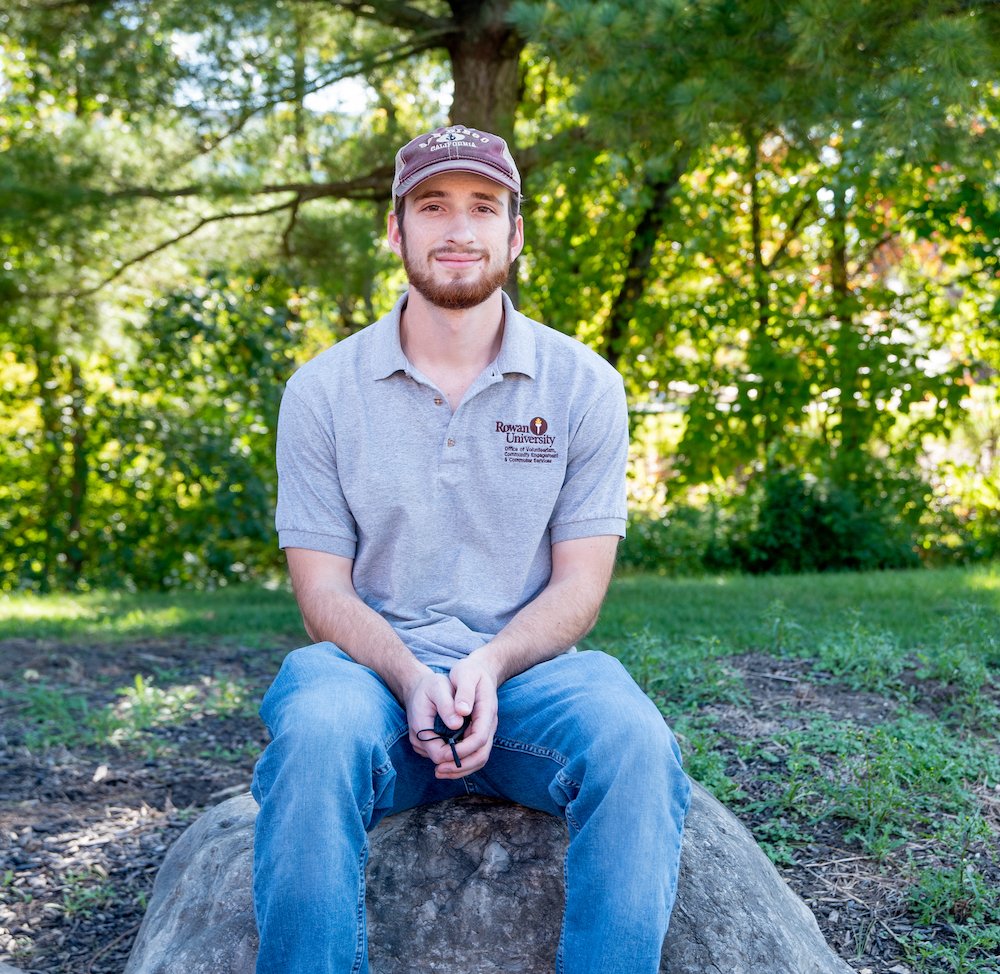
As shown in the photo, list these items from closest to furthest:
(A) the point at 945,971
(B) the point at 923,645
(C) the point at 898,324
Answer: (A) the point at 945,971 < (B) the point at 923,645 < (C) the point at 898,324

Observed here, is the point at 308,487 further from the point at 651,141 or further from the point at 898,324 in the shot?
the point at 898,324

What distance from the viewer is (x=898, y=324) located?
350 inches

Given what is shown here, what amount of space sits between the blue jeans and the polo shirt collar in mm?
705

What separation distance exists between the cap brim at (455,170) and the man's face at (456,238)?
0.07 ft

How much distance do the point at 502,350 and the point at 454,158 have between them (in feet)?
1.47

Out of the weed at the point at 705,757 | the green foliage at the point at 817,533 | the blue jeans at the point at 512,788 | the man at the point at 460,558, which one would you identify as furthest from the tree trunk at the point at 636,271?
the blue jeans at the point at 512,788

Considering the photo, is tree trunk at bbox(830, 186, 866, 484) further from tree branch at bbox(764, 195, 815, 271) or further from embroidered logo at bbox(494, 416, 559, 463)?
embroidered logo at bbox(494, 416, 559, 463)

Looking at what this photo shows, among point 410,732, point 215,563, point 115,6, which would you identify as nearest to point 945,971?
point 410,732

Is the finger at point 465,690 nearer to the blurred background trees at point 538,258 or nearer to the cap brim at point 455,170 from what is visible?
the cap brim at point 455,170

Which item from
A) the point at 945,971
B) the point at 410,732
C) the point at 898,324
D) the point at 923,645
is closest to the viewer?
the point at 410,732

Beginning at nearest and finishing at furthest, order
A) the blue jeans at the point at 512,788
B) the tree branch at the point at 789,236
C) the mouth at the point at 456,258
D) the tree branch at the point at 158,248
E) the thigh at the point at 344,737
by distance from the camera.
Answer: the blue jeans at the point at 512,788 < the thigh at the point at 344,737 < the mouth at the point at 456,258 < the tree branch at the point at 158,248 < the tree branch at the point at 789,236

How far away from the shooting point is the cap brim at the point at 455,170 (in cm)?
260

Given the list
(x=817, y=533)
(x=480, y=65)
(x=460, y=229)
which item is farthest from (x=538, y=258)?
(x=460, y=229)

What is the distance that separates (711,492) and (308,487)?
728 centimetres
